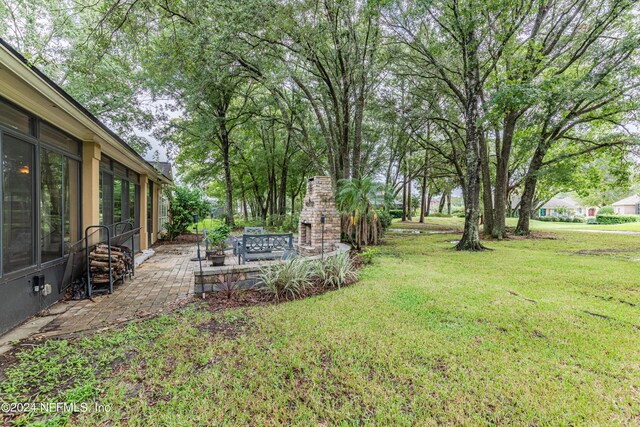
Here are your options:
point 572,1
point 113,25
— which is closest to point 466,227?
point 572,1

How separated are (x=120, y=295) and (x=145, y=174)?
225 inches

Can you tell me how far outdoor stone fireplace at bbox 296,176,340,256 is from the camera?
808 cm

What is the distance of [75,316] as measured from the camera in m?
3.54

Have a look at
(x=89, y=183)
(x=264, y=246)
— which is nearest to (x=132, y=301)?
(x=89, y=183)

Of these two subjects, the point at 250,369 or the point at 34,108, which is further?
the point at 34,108

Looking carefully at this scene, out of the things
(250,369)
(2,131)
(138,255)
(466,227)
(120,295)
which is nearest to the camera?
(250,369)

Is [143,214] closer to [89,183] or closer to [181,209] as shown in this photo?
[181,209]

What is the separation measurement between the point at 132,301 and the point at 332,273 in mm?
3142

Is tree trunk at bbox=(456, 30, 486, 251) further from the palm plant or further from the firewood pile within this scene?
the firewood pile

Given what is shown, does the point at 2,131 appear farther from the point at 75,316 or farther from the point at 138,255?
the point at 138,255

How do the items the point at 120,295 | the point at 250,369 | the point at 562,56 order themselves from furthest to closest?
the point at 562,56, the point at 120,295, the point at 250,369

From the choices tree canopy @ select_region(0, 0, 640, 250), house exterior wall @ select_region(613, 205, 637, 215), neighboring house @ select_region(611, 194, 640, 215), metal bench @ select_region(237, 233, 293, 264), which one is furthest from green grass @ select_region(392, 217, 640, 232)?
house exterior wall @ select_region(613, 205, 637, 215)

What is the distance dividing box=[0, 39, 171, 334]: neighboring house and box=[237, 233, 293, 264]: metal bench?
2658mm

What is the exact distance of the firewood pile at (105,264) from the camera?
4.48m
